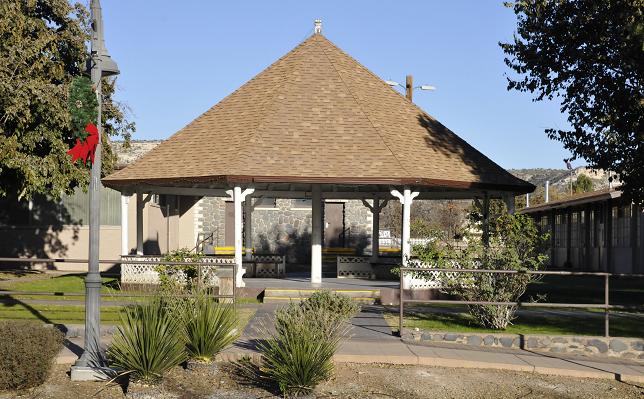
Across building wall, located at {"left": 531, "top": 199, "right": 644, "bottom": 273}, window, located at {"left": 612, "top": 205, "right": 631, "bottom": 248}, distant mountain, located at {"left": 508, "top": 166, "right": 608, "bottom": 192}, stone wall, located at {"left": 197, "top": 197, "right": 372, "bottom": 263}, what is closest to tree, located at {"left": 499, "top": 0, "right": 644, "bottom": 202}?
building wall, located at {"left": 531, "top": 199, "right": 644, "bottom": 273}

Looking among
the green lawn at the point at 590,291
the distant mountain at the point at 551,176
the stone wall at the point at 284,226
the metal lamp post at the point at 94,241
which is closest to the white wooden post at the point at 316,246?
the green lawn at the point at 590,291

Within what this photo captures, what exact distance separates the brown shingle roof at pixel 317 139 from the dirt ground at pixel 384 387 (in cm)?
974

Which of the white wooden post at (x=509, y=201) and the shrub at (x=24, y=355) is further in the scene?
the white wooden post at (x=509, y=201)

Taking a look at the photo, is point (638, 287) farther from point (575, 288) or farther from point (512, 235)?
point (512, 235)

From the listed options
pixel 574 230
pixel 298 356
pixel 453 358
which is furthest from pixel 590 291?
pixel 298 356

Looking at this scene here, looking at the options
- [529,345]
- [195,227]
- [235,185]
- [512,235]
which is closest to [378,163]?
[235,185]

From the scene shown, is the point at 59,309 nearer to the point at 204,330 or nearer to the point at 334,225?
the point at 204,330

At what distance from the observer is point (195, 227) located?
39.4 meters

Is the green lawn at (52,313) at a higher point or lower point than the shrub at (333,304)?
lower

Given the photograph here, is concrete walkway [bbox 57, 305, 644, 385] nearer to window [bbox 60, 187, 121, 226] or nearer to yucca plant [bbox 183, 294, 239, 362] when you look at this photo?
yucca plant [bbox 183, 294, 239, 362]

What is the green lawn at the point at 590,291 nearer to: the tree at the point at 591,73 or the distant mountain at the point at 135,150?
the tree at the point at 591,73

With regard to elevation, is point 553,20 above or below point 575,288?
above

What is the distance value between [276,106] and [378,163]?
12.2 ft

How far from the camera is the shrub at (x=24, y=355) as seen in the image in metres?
10.8
